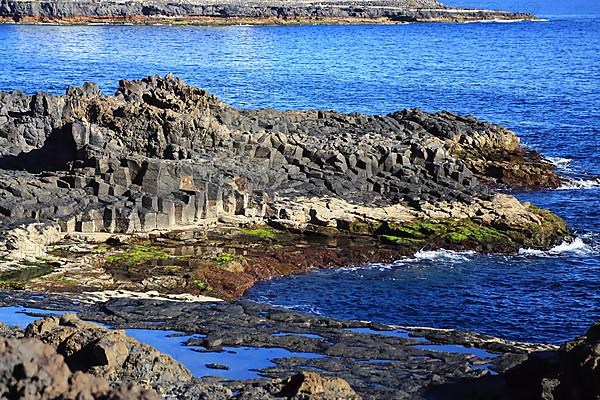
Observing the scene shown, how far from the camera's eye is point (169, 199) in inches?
1272

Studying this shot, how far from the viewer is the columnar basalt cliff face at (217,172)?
3209 centimetres

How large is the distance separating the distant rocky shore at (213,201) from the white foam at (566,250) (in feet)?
1.40

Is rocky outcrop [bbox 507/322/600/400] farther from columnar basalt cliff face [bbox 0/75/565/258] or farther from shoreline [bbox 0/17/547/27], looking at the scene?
shoreline [bbox 0/17/547/27]

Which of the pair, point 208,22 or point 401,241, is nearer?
point 401,241

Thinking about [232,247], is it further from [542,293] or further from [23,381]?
[23,381]

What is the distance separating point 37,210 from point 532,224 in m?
16.1

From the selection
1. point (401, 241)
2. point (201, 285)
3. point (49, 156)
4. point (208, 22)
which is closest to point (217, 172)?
point (49, 156)

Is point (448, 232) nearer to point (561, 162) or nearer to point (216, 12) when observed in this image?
point (561, 162)

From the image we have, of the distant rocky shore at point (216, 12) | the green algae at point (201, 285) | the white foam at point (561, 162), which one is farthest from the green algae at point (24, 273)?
the distant rocky shore at point (216, 12)

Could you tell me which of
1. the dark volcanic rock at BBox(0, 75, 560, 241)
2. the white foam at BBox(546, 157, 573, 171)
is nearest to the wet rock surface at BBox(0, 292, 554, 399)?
the dark volcanic rock at BBox(0, 75, 560, 241)

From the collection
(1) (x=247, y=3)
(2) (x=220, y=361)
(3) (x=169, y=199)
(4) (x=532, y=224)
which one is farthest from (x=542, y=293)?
(1) (x=247, y=3)

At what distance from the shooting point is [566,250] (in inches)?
1340

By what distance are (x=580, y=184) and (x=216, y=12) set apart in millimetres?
117410

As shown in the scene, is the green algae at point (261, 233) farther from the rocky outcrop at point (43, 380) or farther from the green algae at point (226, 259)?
the rocky outcrop at point (43, 380)
